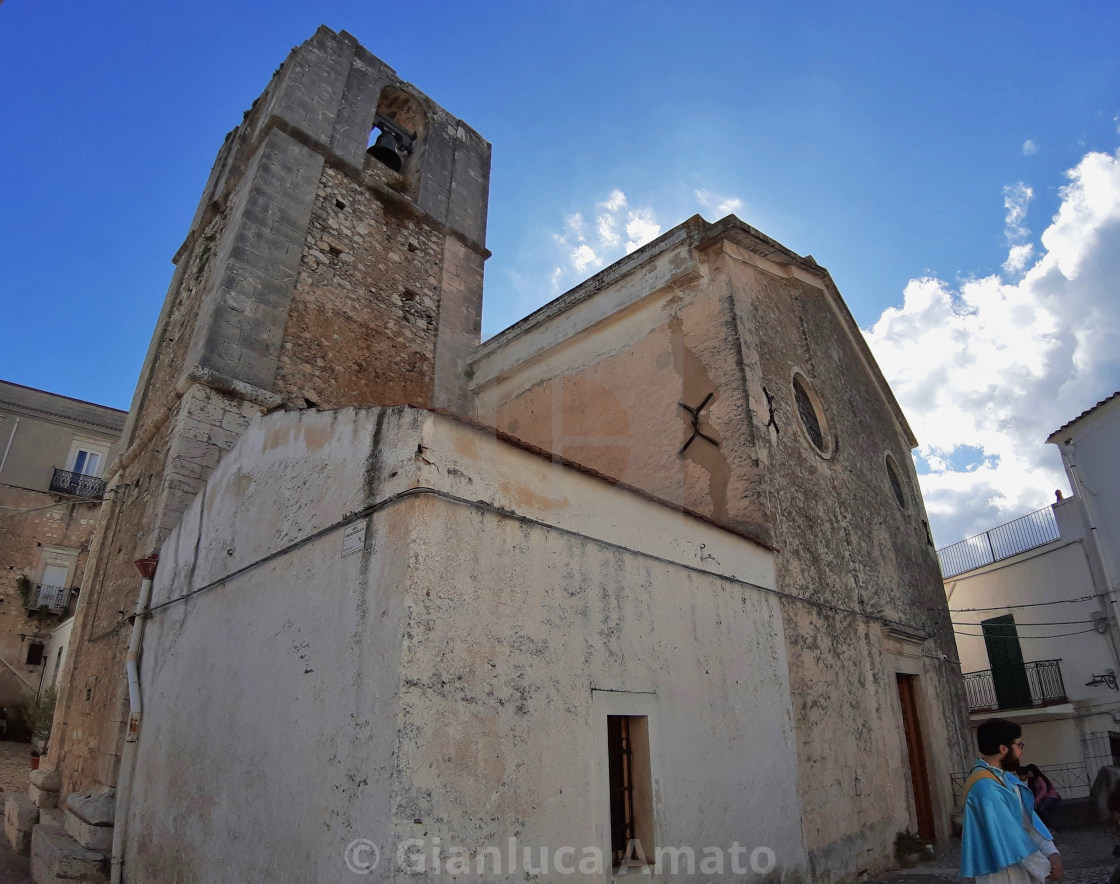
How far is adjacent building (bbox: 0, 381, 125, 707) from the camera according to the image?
16.8 metres

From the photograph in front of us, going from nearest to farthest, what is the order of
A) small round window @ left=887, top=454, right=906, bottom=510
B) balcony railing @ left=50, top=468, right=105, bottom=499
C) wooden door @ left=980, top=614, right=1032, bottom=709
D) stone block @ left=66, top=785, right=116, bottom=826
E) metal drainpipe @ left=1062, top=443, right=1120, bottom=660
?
stone block @ left=66, top=785, right=116, bottom=826, small round window @ left=887, top=454, right=906, bottom=510, metal drainpipe @ left=1062, top=443, right=1120, bottom=660, wooden door @ left=980, top=614, right=1032, bottom=709, balcony railing @ left=50, top=468, right=105, bottom=499

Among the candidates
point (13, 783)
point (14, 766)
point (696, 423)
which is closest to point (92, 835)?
point (696, 423)

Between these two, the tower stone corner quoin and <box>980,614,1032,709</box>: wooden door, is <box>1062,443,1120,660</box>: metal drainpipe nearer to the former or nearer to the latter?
<box>980,614,1032,709</box>: wooden door

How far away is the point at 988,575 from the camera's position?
52.3 ft

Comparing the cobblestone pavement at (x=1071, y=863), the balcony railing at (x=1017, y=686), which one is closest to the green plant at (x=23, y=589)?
the cobblestone pavement at (x=1071, y=863)

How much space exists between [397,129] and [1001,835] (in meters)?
11.6

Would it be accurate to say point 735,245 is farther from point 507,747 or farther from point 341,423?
point 507,747

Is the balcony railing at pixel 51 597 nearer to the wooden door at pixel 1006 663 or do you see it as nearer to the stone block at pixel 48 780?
the stone block at pixel 48 780

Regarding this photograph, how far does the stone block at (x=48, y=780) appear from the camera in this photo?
23.2 feet

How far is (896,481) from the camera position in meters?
10.8

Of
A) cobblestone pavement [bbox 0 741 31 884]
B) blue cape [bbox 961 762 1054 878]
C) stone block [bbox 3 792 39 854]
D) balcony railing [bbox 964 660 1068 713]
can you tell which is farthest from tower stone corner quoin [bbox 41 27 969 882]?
balcony railing [bbox 964 660 1068 713]

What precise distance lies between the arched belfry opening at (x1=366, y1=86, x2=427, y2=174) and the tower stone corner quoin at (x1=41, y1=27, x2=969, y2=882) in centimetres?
5

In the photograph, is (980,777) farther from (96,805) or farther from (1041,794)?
(1041,794)

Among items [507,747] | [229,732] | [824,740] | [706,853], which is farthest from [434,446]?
[824,740]
